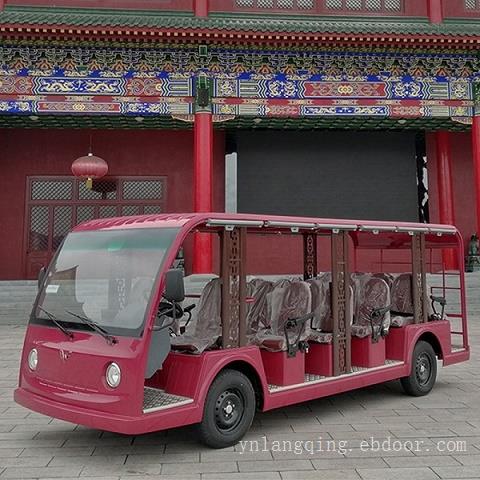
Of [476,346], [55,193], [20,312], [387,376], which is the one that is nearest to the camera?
[387,376]

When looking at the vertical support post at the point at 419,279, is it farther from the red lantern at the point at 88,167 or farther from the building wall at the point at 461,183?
the building wall at the point at 461,183

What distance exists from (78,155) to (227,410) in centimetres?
1116

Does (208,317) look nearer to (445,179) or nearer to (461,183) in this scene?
(445,179)

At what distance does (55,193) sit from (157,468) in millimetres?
11269

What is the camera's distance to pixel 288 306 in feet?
15.0

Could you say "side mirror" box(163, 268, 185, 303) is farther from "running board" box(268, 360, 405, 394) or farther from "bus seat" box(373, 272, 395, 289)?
"bus seat" box(373, 272, 395, 289)

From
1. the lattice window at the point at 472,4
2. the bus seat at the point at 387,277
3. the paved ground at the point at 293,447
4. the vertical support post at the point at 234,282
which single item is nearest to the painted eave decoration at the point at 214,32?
the lattice window at the point at 472,4

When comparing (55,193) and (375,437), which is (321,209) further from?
(375,437)

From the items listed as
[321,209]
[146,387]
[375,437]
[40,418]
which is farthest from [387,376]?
[321,209]

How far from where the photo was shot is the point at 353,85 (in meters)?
11.8

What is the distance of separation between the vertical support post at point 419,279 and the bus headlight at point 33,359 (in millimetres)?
3796

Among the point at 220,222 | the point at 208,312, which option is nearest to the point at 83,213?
the point at 208,312

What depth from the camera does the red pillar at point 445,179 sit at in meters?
13.6

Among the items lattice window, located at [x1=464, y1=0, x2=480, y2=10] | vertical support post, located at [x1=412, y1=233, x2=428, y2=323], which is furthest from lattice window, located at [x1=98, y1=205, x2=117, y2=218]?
lattice window, located at [x1=464, y1=0, x2=480, y2=10]
